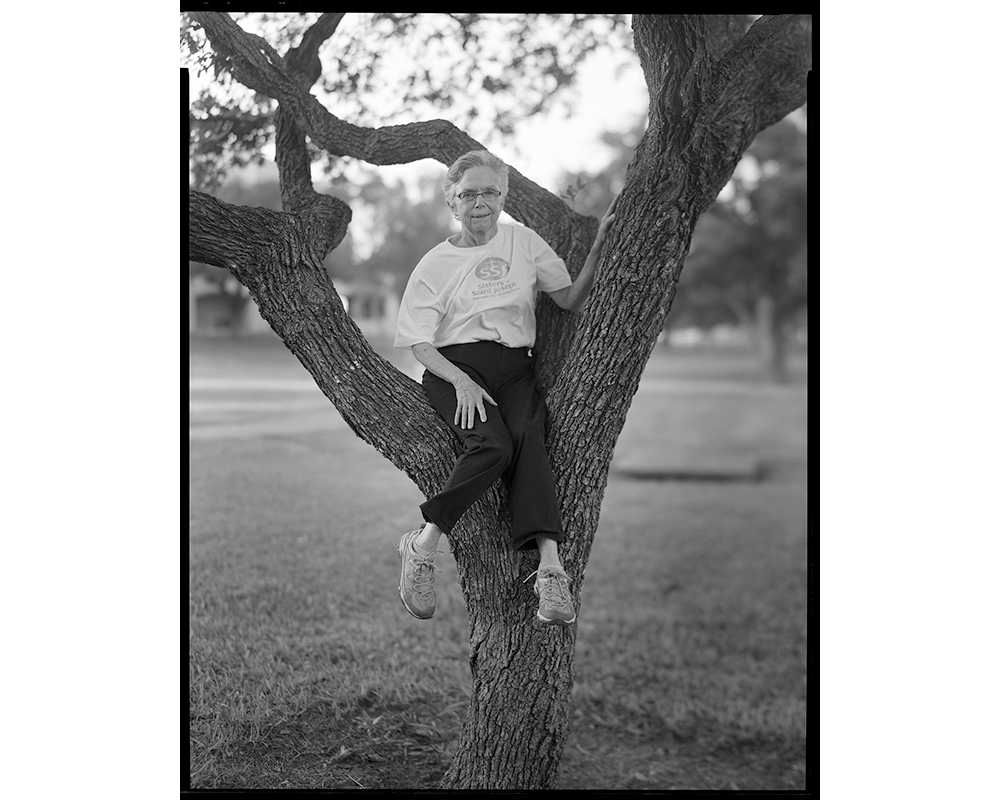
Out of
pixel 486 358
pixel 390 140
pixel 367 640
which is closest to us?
pixel 486 358

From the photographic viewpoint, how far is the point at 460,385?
99.6 inches

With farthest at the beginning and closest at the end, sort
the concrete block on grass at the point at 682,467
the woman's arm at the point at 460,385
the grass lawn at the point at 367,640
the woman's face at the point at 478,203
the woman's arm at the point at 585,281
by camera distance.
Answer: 1. the concrete block on grass at the point at 682,467
2. the grass lawn at the point at 367,640
3. the woman's arm at the point at 585,281
4. the woman's face at the point at 478,203
5. the woman's arm at the point at 460,385

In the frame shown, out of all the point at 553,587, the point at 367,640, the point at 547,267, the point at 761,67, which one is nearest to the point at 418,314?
the point at 547,267

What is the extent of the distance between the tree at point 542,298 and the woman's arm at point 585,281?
1.7 inches

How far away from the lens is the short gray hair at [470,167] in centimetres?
267

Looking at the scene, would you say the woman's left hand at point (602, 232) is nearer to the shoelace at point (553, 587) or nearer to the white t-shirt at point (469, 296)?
the white t-shirt at point (469, 296)

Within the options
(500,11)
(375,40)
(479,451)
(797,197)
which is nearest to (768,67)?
(500,11)

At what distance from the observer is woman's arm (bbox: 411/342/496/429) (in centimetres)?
252

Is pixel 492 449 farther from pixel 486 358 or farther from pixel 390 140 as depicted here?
pixel 390 140

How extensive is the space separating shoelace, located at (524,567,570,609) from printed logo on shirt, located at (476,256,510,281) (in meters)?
0.86

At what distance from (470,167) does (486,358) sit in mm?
571

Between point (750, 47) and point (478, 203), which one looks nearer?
point (478, 203)

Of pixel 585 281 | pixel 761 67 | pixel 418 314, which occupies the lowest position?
pixel 418 314

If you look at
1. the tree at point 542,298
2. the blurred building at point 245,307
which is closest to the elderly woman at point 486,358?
the tree at point 542,298
